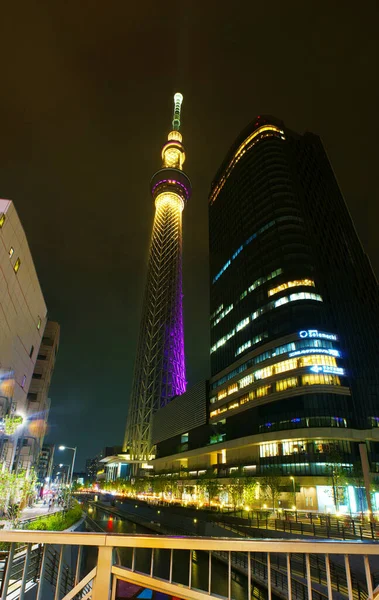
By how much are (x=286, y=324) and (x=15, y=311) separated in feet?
130

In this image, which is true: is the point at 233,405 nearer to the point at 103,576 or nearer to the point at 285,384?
the point at 285,384

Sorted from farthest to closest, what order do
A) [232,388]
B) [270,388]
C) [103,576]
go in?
1. [232,388]
2. [270,388]
3. [103,576]

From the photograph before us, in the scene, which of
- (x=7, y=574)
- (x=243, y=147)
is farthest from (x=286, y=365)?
(x=243, y=147)

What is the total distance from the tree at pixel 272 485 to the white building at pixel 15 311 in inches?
1172

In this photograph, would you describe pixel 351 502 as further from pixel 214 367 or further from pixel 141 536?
pixel 141 536

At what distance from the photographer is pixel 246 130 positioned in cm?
9812

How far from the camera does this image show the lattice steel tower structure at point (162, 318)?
116 meters

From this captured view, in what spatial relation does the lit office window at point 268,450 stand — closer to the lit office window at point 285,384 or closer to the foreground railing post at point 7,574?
the lit office window at point 285,384

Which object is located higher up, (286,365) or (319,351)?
(319,351)

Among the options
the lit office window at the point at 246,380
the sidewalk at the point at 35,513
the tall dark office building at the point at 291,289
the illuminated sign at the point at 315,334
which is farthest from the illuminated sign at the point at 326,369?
the sidewalk at the point at 35,513

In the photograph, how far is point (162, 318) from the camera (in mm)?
→ 126875

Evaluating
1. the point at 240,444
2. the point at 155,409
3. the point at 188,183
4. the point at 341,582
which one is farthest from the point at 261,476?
the point at 188,183

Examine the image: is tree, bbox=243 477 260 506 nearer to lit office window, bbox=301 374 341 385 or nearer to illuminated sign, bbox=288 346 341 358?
lit office window, bbox=301 374 341 385

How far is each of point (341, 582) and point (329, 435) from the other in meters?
32.5
